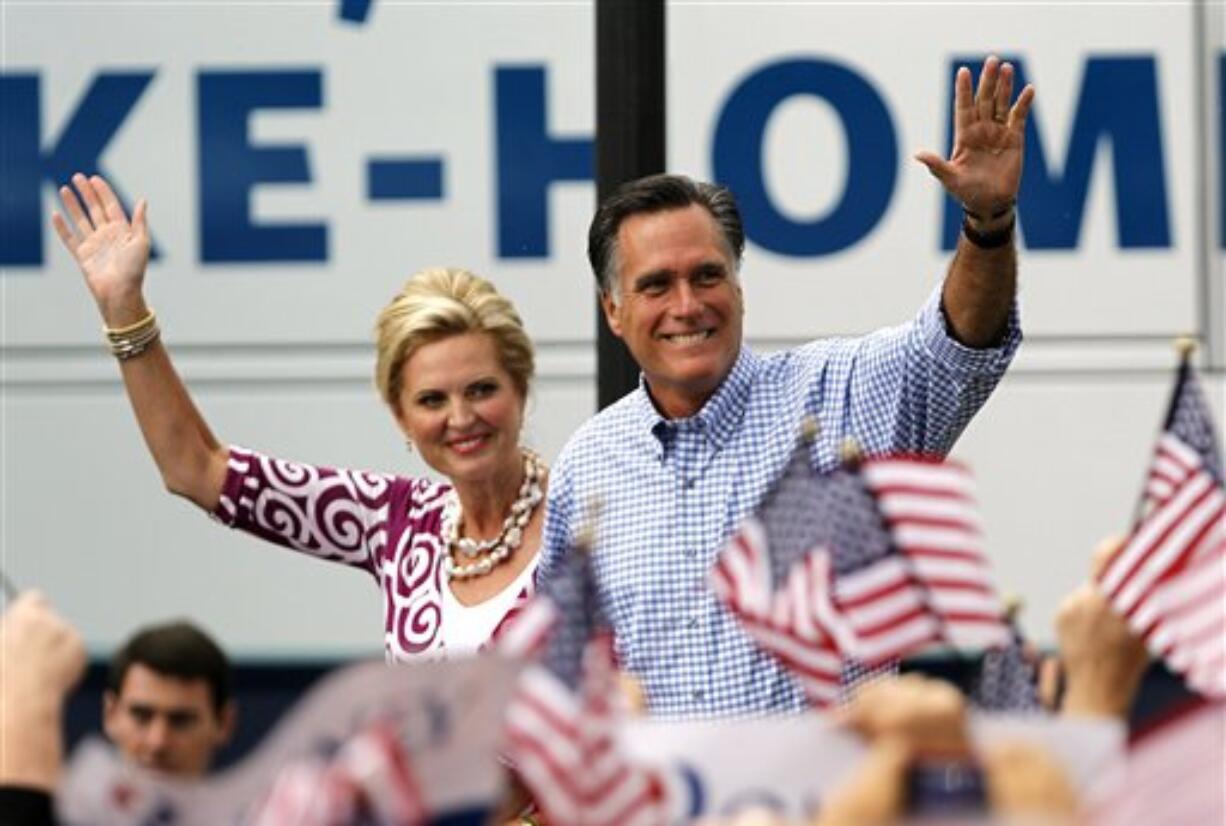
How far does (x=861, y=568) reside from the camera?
11.4ft

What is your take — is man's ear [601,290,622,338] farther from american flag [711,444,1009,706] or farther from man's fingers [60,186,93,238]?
american flag [711,444,1009,706]

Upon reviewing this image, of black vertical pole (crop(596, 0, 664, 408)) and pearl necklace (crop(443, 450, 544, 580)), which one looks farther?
black vertical pole (crop(596, 0, 664, 408))

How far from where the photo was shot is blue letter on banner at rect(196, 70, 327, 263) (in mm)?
7281

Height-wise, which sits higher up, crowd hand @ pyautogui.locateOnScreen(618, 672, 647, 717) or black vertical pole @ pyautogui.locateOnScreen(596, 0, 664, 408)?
black vertical pole @ pyautogui.locateOnScreen(596, 0, 664, 408)

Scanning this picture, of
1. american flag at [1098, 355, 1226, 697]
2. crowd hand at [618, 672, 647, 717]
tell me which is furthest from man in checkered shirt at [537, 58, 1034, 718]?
american flag at [1098, 355, 1226, 697]

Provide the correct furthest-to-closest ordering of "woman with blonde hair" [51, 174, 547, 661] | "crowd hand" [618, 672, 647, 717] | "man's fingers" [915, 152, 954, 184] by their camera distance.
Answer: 1. "woman with blonde hair" [51, 174, 547, 661]
2. "man's fingers" [915, 152, 954, 184]
3. "crowd hand" [618, 672, 647, 717]

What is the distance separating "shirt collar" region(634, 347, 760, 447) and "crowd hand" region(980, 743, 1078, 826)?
1.88 metres

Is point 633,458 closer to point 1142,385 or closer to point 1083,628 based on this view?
point 1083,628

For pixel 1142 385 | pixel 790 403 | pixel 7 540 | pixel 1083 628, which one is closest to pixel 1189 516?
pixel 1083 628

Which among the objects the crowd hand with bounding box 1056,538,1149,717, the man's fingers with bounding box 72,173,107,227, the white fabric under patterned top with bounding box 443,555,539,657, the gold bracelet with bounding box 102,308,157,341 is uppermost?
the man's fingers with bounding box 72,173,107,227

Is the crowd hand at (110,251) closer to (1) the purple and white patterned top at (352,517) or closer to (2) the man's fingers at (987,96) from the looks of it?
(1) the purple and white patterned top at (352,517)

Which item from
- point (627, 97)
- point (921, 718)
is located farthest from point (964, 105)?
point (921, 718)

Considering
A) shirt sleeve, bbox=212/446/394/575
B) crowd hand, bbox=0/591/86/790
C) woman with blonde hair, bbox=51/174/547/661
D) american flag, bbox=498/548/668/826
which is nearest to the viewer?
american flag, bbox=498/548/668/826

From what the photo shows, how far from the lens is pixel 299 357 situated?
7.32 metres
